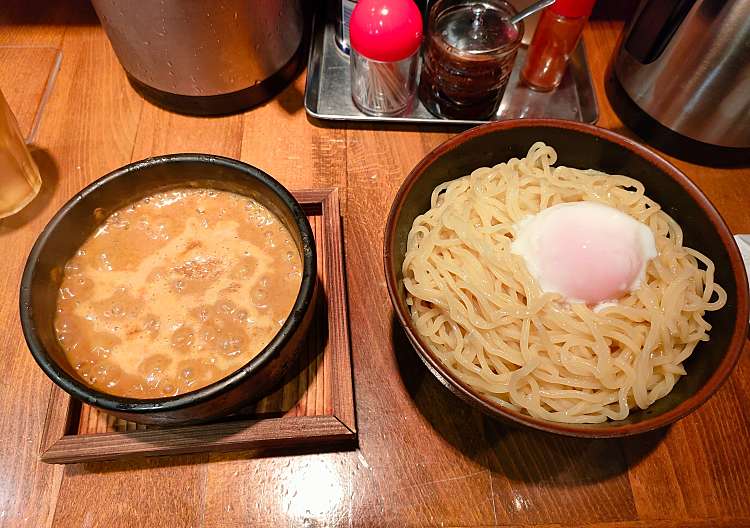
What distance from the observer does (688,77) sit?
143cm

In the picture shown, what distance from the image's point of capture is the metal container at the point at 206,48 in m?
1.33

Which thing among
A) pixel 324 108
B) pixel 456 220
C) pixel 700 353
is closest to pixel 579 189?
pixel 456 220

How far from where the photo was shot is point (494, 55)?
55.9 inches

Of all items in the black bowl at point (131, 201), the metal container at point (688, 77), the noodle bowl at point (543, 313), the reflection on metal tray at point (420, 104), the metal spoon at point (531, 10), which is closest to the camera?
the black bowl at point (131, 201)

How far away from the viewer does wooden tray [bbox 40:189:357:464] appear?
1015 millimetres

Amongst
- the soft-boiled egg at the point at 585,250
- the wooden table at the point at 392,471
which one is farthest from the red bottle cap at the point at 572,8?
the wooden table at the point at 392,471

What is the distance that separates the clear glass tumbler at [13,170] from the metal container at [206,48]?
0.35 m

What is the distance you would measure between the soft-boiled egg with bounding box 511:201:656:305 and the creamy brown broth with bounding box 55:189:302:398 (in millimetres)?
489

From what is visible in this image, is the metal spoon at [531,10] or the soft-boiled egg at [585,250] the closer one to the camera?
the soft-boiled egg at [585,250]

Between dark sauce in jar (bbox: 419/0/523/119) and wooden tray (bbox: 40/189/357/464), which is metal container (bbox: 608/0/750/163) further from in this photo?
wooden tray (bbox: 40/189/357/464)

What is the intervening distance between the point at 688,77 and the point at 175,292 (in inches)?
53.8

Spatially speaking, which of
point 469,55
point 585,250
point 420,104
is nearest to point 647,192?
point 585,250

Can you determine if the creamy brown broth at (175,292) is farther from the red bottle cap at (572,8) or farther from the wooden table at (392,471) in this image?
the red bottle cap at (572,8)

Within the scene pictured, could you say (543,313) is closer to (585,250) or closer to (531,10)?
(585,250)
